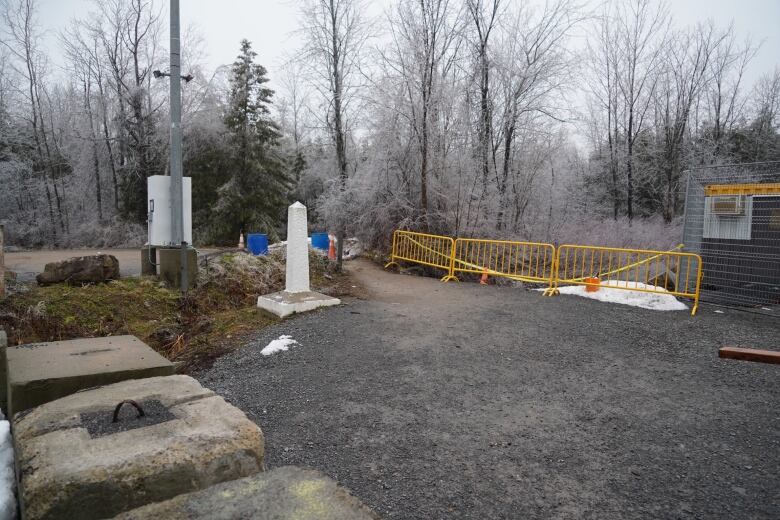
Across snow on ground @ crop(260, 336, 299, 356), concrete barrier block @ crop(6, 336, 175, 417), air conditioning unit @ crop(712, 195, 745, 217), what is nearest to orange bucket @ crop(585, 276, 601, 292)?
air conditioning unit @ crop(712, 195, 745, 217)

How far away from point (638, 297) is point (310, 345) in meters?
6.62

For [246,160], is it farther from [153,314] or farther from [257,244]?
[153,314]

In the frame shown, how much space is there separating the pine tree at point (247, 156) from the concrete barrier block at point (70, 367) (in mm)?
20533


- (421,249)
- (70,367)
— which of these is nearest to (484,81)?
→ (421,249)

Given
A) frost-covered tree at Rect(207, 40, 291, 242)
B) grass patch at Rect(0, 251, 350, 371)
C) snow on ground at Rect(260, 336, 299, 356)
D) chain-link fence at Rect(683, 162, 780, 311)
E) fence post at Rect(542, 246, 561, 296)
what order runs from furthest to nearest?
frost-covered tree at Rect(207, 40, 291, 242) < chain-link fence at Rect(683, 162, 780, 311) < fence post at Rect(542, 246, 561, 296) < grass patch at Rect(0, 251, 350, 371) < snow on ground at Rect(260, 336, 299, 356)

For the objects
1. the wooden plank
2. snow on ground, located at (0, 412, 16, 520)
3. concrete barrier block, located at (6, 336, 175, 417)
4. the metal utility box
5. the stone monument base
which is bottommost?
the stone monument base

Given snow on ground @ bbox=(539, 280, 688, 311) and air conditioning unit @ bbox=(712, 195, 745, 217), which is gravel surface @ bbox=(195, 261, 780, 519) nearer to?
snow on ground @ bbox=(539, 280, 688, 311)

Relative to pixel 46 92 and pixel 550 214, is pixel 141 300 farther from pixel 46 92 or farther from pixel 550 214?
pixel 46 92

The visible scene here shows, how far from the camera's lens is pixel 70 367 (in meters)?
2.51

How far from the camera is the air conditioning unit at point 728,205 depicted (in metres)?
10.6

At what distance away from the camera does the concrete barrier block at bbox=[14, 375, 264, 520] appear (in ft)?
4.81

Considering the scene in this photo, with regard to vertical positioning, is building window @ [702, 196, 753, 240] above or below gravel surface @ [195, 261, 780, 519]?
above

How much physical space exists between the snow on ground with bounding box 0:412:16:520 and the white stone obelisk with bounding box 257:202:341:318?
560 centimetres

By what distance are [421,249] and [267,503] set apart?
12.4 meters
